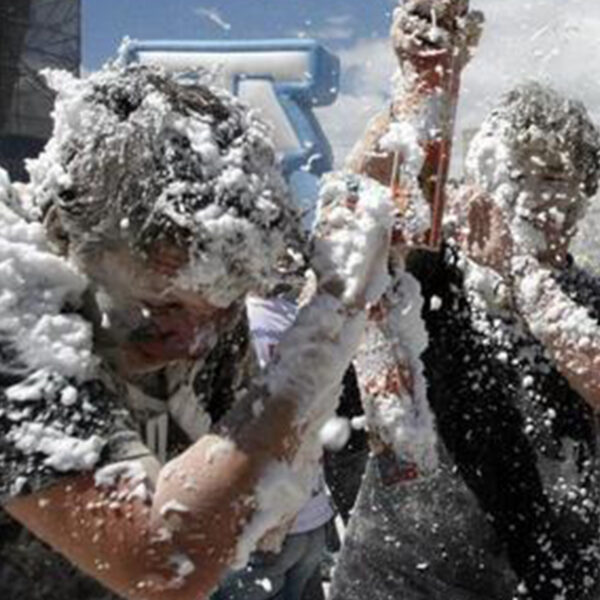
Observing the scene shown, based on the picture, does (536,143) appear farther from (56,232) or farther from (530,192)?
(56,232)

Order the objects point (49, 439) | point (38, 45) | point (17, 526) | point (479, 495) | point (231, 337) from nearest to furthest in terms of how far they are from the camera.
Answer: point (49, 439) → point (17, 526) → point (231, 337) → point (479, 495) → point (38, 45)

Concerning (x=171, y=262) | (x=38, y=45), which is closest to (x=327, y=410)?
(x=171, y=262)

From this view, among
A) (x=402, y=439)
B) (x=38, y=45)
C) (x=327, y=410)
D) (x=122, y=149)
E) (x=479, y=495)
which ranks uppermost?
(x=122, y=149)

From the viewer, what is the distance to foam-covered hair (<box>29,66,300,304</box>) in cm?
152

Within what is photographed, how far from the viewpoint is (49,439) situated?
144cm

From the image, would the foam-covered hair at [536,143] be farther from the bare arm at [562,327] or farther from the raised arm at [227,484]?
the raised arm at [227,484]

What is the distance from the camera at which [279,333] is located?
3.24 metres

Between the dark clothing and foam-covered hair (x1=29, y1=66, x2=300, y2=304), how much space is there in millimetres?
972

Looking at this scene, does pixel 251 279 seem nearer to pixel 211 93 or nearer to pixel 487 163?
pixel 211 93

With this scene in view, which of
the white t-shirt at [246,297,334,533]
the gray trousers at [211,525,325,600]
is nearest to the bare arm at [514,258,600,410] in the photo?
the white t-shirt at [246,297,334,533]

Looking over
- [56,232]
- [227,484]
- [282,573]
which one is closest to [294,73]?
[282,573]

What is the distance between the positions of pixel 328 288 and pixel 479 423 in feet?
3.44

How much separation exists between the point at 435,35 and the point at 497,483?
828 millimetres

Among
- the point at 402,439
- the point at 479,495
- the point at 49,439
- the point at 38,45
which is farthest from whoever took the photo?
the point at 38,45
